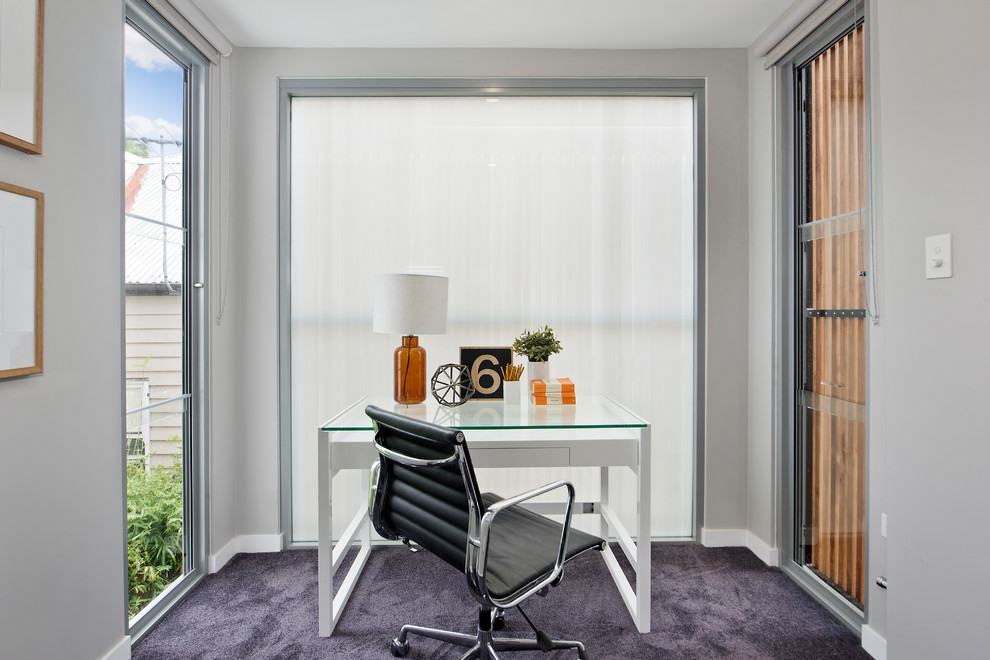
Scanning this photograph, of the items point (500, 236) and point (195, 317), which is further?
point (500, 236)

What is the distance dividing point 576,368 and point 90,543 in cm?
218

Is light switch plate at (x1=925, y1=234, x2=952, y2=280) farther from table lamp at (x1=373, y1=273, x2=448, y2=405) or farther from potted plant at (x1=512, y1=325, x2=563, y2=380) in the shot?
table lamp at (x1=373, y1=273, x2=448, y2=405)

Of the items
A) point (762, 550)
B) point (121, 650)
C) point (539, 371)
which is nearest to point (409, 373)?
point (539, 371)

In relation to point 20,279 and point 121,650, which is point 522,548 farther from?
point 20,279

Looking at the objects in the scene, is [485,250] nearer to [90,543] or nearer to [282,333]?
[282,333]

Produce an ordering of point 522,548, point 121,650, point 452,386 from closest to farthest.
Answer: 1. point 522,548
2. point 121,650
3. point 452,386

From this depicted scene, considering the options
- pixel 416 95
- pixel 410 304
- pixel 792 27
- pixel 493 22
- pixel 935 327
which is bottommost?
pixel 935 327

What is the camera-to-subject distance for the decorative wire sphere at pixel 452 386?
2318 mm

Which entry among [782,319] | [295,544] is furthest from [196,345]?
[782,319]

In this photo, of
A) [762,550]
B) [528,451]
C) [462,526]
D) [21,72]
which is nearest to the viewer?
[21,72]

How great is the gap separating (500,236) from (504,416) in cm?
108

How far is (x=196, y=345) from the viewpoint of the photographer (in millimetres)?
2330

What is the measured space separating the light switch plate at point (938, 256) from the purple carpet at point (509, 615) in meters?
1.45

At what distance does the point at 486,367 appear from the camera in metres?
2.42
